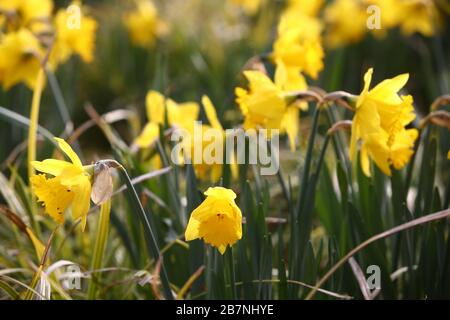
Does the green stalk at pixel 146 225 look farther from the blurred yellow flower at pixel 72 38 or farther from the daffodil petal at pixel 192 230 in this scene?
the blurred yellow flower at pixel 72 38

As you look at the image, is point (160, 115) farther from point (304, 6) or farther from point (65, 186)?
point (304, 6)

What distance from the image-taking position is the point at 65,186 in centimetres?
166

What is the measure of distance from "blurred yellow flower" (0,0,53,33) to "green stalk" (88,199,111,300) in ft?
4.41

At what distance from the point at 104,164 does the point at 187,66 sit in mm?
3463

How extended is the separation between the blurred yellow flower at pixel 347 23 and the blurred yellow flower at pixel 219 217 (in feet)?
9.33

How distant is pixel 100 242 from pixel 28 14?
4.84 ft

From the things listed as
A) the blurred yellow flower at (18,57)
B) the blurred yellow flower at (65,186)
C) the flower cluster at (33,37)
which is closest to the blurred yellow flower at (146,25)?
the flower cluster at (33,37)

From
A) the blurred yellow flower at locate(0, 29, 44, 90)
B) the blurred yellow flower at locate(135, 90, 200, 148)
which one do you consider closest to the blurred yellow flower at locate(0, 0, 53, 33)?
the blurred yellow flower at locate(0, 29, 44, 90)

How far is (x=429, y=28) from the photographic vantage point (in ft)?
12.8

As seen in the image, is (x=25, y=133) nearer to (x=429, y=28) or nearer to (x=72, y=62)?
(x=72, y=62)

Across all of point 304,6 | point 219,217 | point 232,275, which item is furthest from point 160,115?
point 304,6

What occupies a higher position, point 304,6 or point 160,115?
point 304,6

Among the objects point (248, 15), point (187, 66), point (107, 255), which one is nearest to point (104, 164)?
point (107, 255)

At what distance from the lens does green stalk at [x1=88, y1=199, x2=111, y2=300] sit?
6.60 ft
